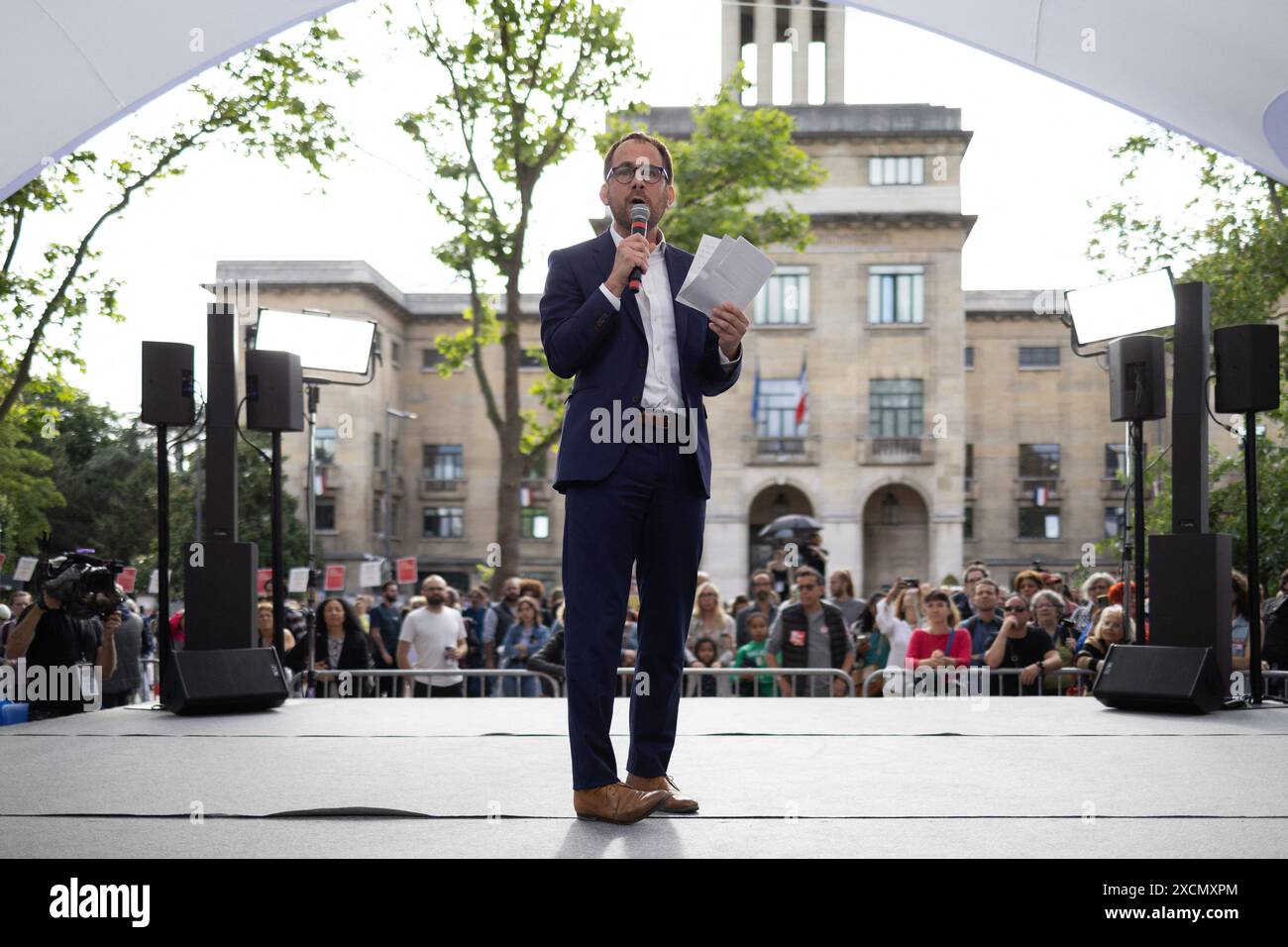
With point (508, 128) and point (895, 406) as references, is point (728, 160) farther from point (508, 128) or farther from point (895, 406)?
point (895, 406)

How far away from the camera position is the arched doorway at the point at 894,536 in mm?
40344

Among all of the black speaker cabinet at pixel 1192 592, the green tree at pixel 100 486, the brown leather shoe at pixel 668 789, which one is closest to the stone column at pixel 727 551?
the green tree at pixel 100 486

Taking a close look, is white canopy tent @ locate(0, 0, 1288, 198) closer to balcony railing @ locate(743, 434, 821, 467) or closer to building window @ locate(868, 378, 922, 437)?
balcony railing @ locate(743, 434, 821, 467)

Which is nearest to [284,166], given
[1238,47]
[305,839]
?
[1238,47]

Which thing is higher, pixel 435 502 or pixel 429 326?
pixel 429 326

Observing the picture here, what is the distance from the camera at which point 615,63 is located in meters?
17.0

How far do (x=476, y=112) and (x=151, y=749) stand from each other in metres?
14.0

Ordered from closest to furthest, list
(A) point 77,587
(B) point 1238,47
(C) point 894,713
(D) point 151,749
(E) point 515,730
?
(D) point 151,749 → (E) point 515,730 → (C) point 894,713 → (B) point 1238,47 → (A) point 77,587

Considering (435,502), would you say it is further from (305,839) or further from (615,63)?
(305,839)

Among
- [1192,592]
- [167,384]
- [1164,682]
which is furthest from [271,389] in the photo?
[1192,592]

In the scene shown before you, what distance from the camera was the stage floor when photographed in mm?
2613

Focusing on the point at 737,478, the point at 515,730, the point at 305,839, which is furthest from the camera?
the point at 737,478

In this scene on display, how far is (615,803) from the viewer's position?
9.70 feet

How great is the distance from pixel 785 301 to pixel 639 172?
113ft
